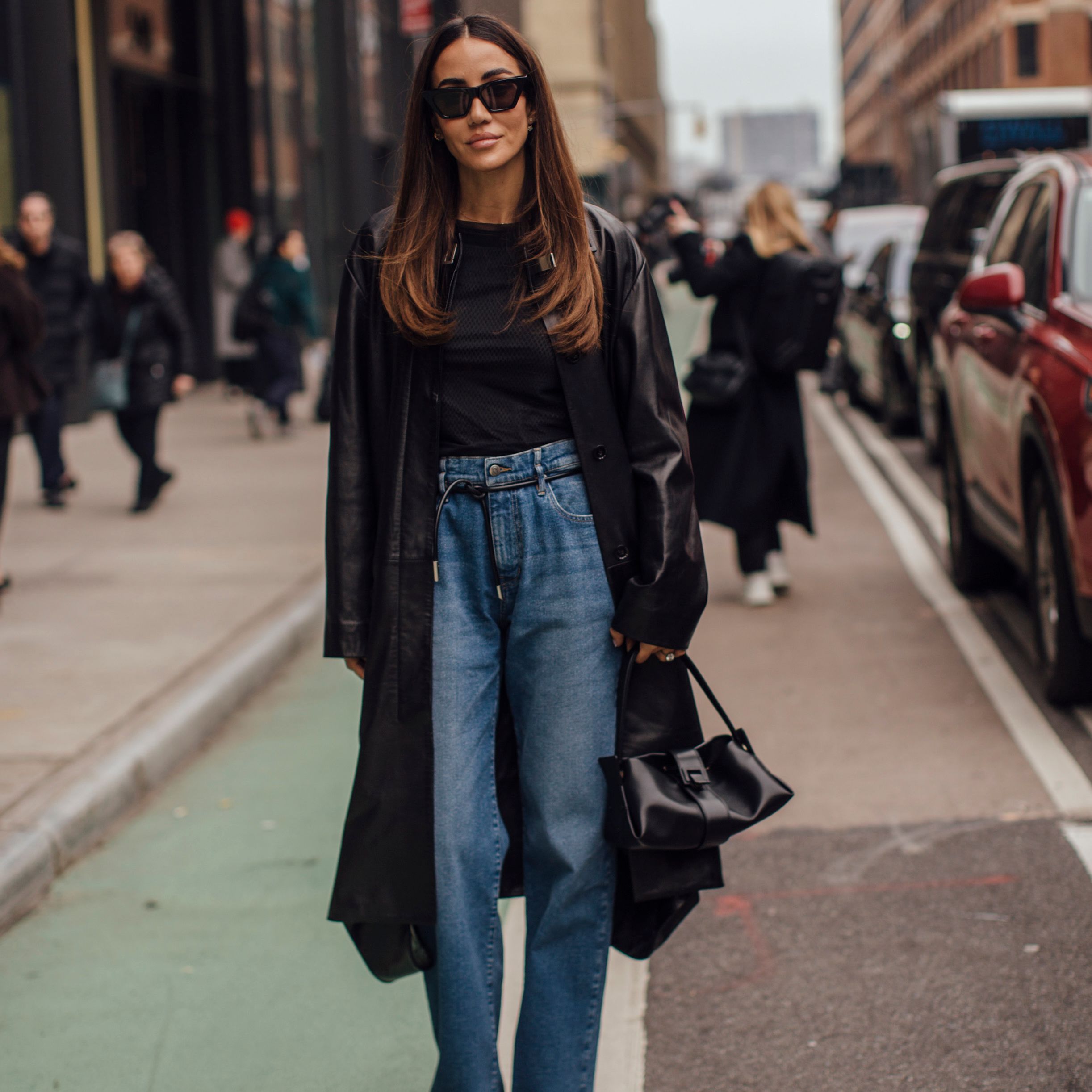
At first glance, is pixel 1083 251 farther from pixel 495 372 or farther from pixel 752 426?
pixel 495 372

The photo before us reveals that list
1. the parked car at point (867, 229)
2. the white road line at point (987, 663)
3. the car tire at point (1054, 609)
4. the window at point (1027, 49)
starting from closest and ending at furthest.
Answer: the white road line at point (987, 663) < the car tire at point (1054, 609) < the parked car at point (867, 229) < the window at point (1027, 49)

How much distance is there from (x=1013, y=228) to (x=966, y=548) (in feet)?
5.01

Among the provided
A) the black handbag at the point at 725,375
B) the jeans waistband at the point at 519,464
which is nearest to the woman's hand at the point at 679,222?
the black handbag at the point at 725,375

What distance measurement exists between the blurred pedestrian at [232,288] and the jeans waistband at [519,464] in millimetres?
12939

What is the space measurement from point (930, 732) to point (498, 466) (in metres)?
3.48

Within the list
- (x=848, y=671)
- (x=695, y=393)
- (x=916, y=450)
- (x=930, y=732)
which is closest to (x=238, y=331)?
(x=916, y=450)

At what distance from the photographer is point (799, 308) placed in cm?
755

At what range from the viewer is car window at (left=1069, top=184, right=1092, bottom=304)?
6.45 m

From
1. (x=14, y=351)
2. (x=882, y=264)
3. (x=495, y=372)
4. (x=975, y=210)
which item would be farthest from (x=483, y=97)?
(x=882, y=264)

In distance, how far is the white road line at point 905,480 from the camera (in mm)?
10328

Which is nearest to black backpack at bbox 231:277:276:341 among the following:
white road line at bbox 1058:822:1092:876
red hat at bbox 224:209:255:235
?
red hat at bbox 224:209:255:235

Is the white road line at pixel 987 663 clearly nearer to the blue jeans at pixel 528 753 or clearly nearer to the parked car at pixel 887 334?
the parked car at pixel 887 334

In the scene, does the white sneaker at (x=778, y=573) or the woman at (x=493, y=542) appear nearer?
the woman at (x=493, y=542)

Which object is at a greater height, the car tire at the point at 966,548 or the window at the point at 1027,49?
the window at the point at 1027,49
